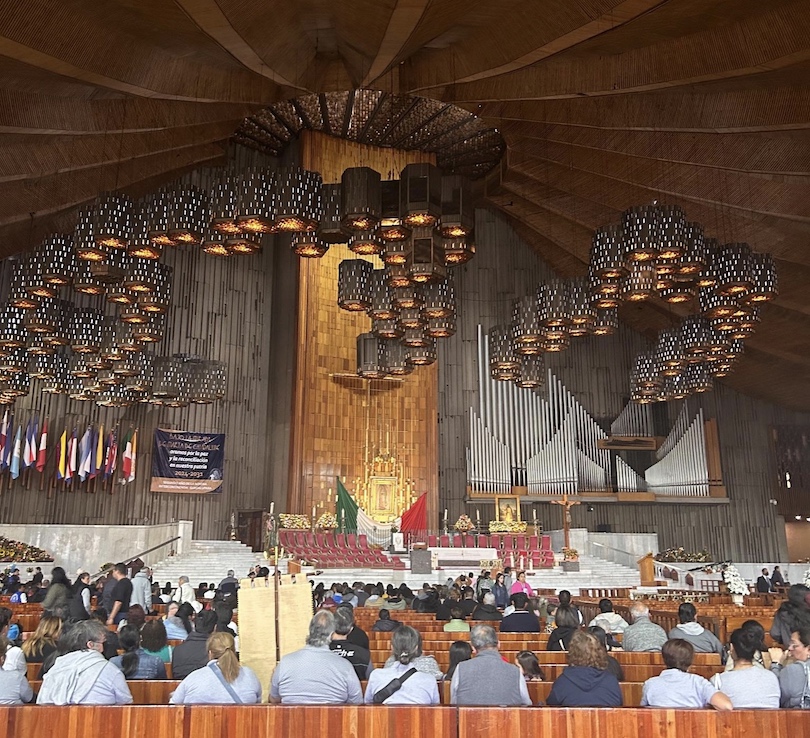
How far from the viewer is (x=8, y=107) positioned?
12.6m

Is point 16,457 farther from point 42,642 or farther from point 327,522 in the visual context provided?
point 42,642

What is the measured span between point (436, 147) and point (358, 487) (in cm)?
1091

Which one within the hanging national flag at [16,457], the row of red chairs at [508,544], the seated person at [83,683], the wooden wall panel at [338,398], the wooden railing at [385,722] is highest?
the wooden wall panel at [338,398]

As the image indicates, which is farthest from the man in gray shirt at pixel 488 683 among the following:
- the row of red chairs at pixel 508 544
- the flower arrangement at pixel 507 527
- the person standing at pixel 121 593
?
the flower arrangement at pixel 507 527

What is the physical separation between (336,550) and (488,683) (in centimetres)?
1580

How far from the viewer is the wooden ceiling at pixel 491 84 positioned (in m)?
10.8

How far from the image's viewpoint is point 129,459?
22281mm

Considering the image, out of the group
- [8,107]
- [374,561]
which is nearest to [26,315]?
[8,107]

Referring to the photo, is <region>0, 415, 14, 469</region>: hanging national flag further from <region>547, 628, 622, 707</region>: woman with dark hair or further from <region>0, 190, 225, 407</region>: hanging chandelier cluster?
<region>547, 628, 622, 707</region>: woman with dark hair

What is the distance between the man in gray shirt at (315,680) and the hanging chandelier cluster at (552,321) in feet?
41.3

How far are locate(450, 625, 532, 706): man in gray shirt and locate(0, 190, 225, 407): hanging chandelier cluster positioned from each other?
11.2 metres

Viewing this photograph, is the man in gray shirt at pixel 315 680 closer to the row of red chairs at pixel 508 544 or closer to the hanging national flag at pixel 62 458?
the row of red chairs at pixel 508 544

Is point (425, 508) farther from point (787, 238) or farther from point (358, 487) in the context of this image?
point (787, 238)

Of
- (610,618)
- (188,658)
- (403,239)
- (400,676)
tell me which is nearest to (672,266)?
(403,239)
